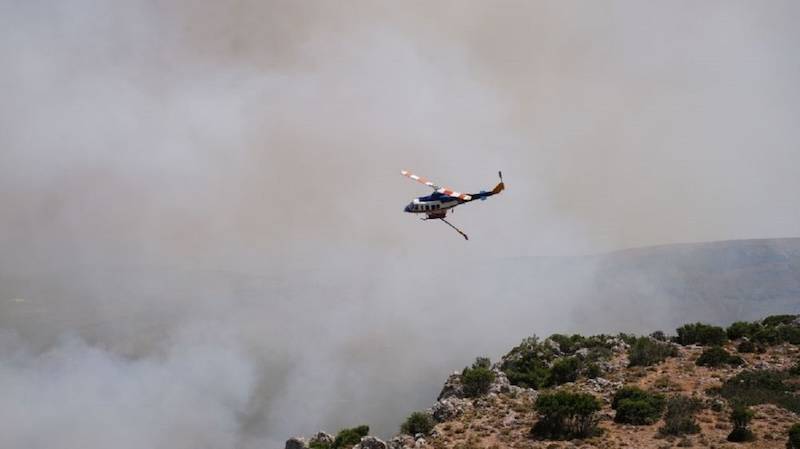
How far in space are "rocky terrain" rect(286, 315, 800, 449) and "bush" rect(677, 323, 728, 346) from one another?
13 cm

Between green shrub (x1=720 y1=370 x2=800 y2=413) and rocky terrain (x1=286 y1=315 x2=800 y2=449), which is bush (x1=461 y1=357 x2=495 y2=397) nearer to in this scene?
rocky terrain (x1=286 y1=315 x2=800 y2=449)

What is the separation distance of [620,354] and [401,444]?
3507 cm

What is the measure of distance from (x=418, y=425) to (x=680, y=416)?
81.2 ft

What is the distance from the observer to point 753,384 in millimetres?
60469

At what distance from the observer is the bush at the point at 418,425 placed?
60353mm

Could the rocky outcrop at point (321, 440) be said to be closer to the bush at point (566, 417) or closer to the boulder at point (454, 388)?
the boulder at point (454, 388)

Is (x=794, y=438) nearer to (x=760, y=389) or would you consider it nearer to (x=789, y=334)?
(x=760, y=389)

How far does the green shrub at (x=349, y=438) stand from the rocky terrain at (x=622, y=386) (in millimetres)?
358

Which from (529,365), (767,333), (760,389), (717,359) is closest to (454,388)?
(529,365)

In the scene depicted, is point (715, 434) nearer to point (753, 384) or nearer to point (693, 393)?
point (693, 393)

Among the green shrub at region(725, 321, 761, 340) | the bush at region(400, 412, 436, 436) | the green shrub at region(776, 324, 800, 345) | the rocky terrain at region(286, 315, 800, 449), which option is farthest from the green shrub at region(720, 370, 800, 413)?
the bush at region(400, 412, 436, 436)

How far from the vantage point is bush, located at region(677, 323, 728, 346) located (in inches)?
3174

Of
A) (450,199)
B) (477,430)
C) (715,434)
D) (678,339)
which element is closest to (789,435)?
(715,434)

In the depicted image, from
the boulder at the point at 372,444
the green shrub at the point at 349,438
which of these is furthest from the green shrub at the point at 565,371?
the green shrub at the point at 349,438
